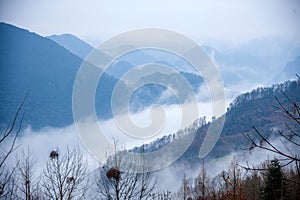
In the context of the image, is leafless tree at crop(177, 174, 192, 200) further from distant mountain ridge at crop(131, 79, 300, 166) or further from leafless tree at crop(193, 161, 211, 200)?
distant mountain ridge at crop(131, 79, 300, 166)

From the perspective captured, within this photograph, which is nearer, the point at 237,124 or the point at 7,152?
the point at 7,152

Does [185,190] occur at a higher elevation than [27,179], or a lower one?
higher

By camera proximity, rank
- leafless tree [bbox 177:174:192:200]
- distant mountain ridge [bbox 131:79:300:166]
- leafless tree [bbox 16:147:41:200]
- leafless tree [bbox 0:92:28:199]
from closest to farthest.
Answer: leafless tree [bbox 0:92:28:199] < leafless tree [bbox 16:147:41:200] < leafless tree [bbox 177:174:192:200] < distant mountain ridge [bbox 131:79:300:166]

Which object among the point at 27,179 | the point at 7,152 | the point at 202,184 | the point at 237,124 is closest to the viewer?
the point at 7,152

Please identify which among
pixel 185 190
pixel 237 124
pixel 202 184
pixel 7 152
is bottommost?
pixel 7 152

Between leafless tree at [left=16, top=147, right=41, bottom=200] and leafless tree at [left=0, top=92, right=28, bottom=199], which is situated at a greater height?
leafless tree at [left=16, top=147, right=41, bottom=200]

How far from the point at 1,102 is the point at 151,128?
18348 centimetres

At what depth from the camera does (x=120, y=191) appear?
892 cm

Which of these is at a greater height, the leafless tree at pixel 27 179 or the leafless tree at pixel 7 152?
the leafless tree at pixel 27 179

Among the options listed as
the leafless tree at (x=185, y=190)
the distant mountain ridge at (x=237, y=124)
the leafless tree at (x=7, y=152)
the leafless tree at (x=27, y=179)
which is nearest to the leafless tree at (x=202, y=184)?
the leafless tree at (x=185, y=190)

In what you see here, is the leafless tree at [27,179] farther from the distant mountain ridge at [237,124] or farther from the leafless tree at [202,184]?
the distant mountain ridge at [237,124]

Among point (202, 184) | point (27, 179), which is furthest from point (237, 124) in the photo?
point (27, 179)

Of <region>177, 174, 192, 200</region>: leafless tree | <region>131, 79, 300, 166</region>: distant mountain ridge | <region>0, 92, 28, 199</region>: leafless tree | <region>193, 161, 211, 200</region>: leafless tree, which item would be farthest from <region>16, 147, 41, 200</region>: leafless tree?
<region>131, 79, 300, 166</region>: distant mountain ridge

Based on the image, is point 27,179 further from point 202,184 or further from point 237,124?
point 237,124
